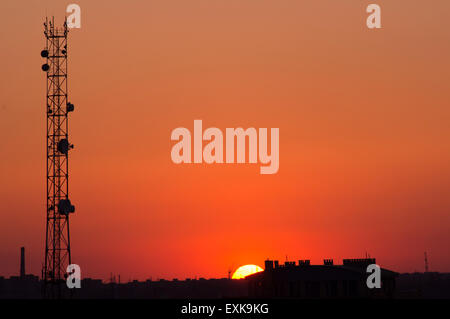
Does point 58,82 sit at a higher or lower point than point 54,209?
higher

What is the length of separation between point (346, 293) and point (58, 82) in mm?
50534

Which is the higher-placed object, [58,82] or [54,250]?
[58,82]

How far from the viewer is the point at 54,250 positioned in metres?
109
